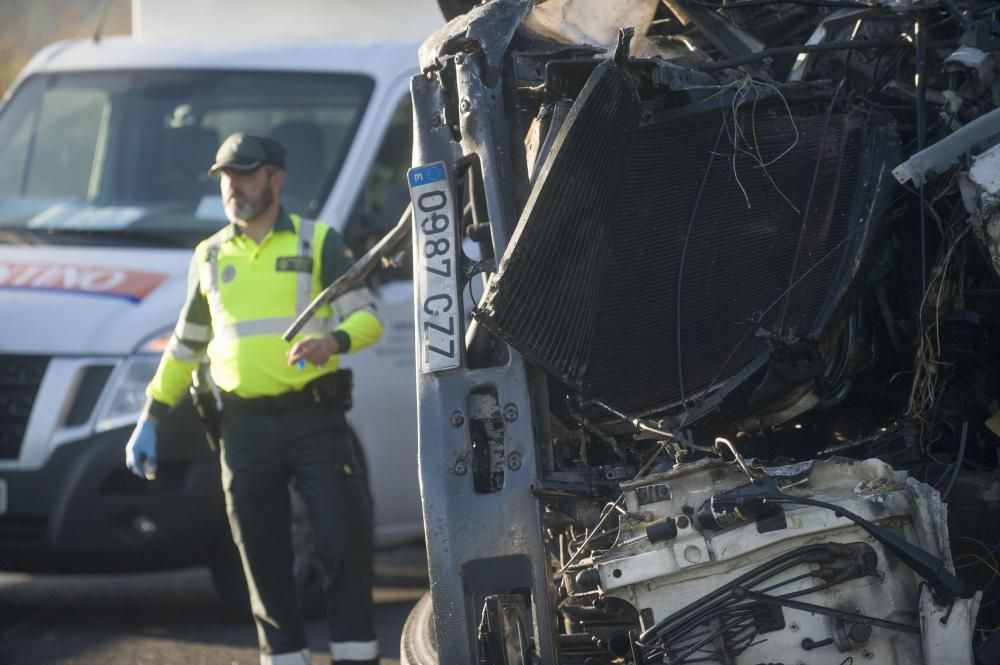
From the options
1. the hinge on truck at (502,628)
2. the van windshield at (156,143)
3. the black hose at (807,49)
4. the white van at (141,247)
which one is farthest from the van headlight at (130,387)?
the hinge on truck at (502,628)

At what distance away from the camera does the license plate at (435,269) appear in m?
4.09

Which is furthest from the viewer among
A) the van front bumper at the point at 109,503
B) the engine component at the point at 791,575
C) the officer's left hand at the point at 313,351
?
the van front bumper at the point at 109,503

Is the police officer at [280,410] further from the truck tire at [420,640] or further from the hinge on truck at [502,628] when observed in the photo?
the hinge on truck at [502,628]

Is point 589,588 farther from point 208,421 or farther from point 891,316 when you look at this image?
point 208,421

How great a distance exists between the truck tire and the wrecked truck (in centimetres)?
2

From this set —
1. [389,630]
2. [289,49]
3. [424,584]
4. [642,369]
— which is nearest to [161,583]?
[424,584]

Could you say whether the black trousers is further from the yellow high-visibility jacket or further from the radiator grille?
the radiator grille

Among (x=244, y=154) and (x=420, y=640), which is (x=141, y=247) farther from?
(x=420, y=640)

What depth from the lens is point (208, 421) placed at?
227 inches

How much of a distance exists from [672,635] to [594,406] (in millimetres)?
633

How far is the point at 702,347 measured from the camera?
14.0 feet

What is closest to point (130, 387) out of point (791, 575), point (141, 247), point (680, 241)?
point (141, 247)

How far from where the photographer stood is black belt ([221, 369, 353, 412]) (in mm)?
5578

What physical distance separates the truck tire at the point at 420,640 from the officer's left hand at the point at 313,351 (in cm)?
91
